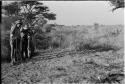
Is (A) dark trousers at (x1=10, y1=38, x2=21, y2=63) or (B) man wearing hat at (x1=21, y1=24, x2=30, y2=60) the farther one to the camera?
(B) man wearing hat at (x1=21, y1=24, x2=30, y2=60)

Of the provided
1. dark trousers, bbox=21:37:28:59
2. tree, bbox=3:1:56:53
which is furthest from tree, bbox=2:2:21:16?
dark trousers, bbox=21:37:28:59

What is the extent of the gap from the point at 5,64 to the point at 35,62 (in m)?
1.18

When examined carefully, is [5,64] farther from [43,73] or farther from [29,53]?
[43,73]

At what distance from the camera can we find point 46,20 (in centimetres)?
1566

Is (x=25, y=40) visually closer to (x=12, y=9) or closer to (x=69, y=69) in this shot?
(x=12, y=9)

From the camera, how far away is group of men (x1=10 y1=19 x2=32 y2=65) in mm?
11461

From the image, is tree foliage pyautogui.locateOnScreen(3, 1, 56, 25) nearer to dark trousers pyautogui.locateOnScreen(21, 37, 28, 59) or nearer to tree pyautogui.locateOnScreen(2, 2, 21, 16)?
tree pyautogui.locateOnScreen(2, 2, 21, 16)

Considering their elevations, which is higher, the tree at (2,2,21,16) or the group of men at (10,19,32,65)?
the tree at (2,2,21,16)

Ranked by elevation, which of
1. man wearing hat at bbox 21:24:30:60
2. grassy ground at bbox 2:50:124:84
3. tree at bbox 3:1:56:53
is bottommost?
grassy ground at bbox 2:50:124:84

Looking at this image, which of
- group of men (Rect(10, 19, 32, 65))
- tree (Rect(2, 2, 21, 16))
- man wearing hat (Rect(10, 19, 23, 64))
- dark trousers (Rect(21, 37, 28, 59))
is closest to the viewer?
man wearing hat (Rect(10, 19, 23, 64))

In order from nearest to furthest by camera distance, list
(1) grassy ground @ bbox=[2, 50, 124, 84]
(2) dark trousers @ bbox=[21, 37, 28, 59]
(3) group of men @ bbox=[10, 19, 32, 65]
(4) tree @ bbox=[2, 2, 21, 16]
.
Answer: (1) grassy ground @ bbox=[2, 50, 124, 84] → (3) group of men @ bbox=[10, 19, 32, 65] → (2) dark trousers @ bbox=[21, 37, 28, 59] → (4) tree @ bbox=[2, 2, 21, 16]

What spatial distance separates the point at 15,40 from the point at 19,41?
412mm

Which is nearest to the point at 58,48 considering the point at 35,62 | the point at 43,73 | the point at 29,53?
the point at 29,53

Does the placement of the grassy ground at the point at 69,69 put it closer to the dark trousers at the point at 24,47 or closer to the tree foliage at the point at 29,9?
the dark trousers at the point at 24,47
